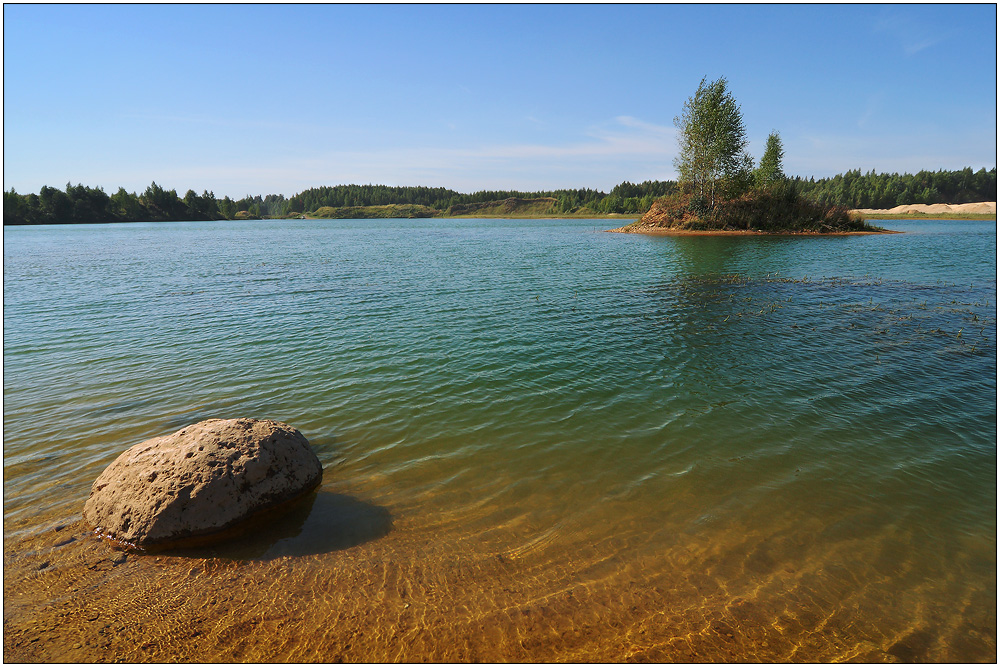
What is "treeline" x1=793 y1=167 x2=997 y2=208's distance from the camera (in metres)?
156

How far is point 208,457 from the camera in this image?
667cm

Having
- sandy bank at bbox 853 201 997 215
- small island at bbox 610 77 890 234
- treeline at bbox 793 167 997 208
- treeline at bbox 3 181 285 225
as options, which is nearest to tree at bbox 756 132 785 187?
small island at bbox 610 77 890 234

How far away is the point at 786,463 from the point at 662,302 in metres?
13.7

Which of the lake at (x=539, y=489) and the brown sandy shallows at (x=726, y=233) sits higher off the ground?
the brown sandy shallows at (x=726, y=233)

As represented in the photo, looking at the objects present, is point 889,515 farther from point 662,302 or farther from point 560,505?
point 662,302

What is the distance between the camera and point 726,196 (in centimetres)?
6588

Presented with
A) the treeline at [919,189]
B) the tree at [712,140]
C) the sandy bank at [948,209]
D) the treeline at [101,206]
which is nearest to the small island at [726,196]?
the tree at [712,140]

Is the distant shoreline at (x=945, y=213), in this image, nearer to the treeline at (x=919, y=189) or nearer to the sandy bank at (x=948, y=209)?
the sandy bank at (x=948, y=209)

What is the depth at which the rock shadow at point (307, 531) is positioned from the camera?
6047 millimetres

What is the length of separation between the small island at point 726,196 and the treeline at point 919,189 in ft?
375

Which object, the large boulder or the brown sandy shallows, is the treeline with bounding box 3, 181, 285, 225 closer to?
the brown sandy shallows

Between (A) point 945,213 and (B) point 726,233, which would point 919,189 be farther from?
(B) point 726,233

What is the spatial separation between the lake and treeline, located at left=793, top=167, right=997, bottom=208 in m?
178

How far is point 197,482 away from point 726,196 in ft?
238
